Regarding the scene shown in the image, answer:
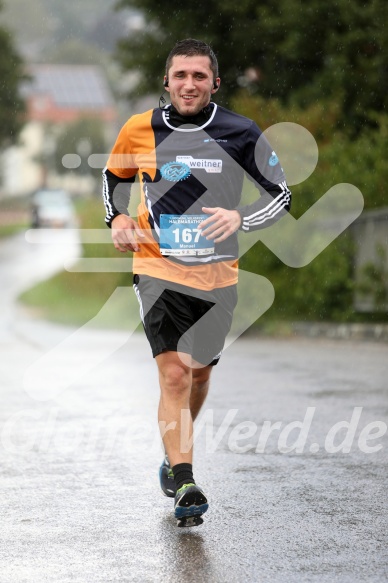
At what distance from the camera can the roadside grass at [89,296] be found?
75.2ft

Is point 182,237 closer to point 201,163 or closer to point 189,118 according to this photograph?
point 201,163

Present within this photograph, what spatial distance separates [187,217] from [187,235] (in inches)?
3.1

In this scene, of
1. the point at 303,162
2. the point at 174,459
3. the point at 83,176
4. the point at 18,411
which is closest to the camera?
the point at 174,459

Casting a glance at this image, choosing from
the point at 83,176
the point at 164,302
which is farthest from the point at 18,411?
the point at 83,176

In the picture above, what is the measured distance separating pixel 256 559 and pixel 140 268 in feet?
5.12

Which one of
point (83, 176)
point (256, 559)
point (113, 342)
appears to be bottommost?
point (83, 176)

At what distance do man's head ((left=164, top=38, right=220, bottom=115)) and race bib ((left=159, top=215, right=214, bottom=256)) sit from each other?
1.55ft

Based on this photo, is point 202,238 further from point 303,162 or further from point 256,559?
point 303,162

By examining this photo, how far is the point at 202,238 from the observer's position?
18.6 ft

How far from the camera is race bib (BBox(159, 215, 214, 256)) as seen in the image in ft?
18.6

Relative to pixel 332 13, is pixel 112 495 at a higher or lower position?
lower

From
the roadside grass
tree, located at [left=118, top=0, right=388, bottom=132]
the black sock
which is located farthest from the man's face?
tree, located at [left=118, top=0, right=388, bottom=132]

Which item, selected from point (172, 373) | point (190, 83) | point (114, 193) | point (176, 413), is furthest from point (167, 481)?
point (190, 83)

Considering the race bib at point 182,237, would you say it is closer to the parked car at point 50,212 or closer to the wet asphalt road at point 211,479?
the wet asphalt road at point 211,479
